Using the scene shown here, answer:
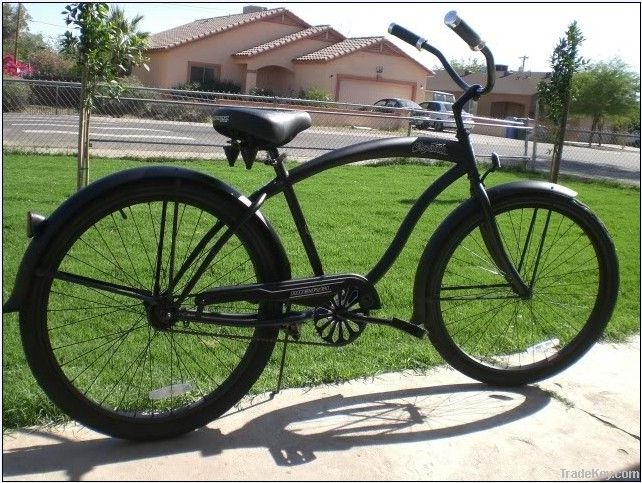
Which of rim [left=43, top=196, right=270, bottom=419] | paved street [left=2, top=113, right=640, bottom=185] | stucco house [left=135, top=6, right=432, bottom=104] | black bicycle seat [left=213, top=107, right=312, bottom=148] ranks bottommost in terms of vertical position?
rim [left=43, top=196, right=270, bottom=419]

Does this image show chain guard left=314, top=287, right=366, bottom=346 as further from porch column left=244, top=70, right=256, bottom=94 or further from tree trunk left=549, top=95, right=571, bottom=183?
porch column left=244, top=70, right=256, bottom=94

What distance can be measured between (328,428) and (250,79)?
1395 inches

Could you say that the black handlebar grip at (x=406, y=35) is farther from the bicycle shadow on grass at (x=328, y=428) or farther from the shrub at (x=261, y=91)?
the shrub at (x=261, y=91)

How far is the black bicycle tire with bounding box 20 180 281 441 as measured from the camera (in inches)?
108

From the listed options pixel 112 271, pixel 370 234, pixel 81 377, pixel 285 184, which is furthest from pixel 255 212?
pixel 370 234

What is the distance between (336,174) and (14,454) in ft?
29.8

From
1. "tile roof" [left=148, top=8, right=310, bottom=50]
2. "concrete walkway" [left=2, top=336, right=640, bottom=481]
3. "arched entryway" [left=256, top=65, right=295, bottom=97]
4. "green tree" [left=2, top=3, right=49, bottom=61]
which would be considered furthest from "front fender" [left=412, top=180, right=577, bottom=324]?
"arched entryway" [left=256, top=65, right=295, bottom=97]

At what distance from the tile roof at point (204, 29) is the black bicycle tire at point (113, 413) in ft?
110

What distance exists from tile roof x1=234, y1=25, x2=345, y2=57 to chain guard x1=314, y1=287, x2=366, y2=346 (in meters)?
34.0

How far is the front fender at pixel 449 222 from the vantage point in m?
3.33

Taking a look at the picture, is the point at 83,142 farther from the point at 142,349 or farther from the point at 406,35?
the point at 406,35

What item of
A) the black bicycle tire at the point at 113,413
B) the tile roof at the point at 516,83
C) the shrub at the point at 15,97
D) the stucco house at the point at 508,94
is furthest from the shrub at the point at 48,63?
the stucco house at the point at 508,94

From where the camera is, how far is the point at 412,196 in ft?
31.1

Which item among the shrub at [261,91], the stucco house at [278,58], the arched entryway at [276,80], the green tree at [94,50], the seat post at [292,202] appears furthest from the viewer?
the arched entryway at [276,80]
